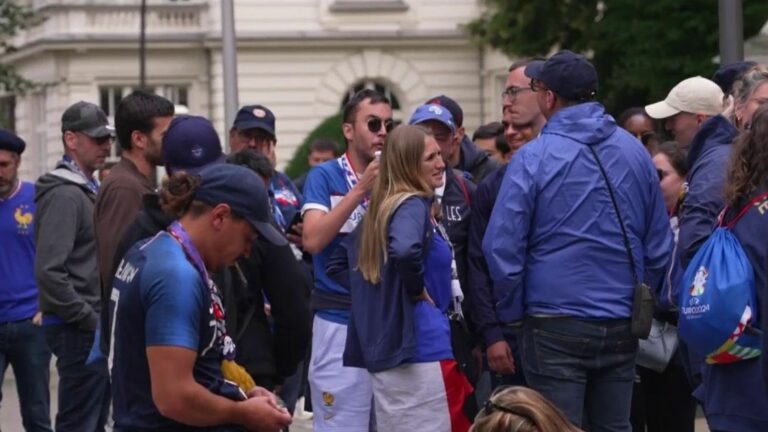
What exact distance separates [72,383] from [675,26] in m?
23.2

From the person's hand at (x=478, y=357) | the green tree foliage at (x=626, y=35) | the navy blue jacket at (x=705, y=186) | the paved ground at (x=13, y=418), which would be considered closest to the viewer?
the navy blue jacket at (x=705, y=186)

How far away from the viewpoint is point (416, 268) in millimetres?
7762

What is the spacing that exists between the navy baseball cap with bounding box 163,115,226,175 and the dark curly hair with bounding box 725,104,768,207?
2075 millimetres

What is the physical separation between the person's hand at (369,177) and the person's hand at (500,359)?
94 cm

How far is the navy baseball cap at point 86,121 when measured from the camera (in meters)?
9.68

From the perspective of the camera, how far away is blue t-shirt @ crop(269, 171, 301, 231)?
10.6 metres

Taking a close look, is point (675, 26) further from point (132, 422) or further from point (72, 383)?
point (132, 422)

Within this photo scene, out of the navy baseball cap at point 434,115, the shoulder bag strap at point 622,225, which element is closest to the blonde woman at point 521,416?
the shoulder bag strap at point 622,225

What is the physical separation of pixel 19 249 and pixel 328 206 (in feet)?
9.71

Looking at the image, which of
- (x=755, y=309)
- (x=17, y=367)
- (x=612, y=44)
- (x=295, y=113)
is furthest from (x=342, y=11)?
(x=755, y=309)

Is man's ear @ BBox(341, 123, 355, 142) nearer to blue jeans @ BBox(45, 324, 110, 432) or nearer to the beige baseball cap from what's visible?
the beige baseball cap

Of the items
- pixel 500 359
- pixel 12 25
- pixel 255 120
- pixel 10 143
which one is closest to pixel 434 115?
pixel 500 359

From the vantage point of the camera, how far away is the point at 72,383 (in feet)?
31.7

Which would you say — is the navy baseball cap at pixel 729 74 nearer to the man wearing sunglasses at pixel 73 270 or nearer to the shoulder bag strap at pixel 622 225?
the shoulder bag strap at pixel 622 225
